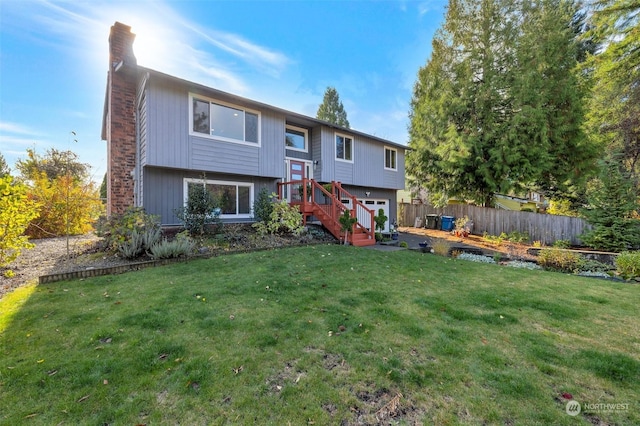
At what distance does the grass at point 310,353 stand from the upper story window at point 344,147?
31.8 feet

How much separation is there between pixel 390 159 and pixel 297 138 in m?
6.35

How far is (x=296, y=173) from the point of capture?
41.8ft

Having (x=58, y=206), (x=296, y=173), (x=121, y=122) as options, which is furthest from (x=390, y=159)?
(x=58, y=206)

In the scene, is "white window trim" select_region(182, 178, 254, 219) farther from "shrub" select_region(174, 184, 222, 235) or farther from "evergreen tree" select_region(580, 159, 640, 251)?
"evergreen tree" select_region(580, 159, 640, 251)

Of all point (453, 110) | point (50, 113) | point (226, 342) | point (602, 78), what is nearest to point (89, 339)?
point (226, 342)

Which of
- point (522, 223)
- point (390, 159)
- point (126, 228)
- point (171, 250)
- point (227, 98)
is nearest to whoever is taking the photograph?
point (171, 250)

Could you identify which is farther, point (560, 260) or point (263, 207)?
point (263, 207)

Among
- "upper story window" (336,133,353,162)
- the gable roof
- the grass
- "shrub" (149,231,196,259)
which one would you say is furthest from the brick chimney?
"upper story window" (336,133,353,162)

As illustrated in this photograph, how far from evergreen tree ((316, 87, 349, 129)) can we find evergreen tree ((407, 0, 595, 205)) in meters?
17.2

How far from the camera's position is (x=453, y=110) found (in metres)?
15.9

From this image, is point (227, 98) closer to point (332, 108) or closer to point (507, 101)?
point (507, 101)

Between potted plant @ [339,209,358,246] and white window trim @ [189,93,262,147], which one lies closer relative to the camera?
white window trim @ [189,93,262,147]

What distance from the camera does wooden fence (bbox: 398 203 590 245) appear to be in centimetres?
1232

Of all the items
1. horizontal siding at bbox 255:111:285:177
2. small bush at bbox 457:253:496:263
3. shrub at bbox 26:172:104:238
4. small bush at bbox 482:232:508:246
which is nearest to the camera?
small bush at bbox 457:253:496:263
